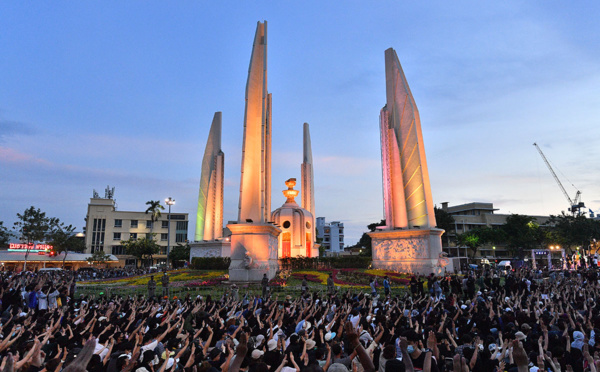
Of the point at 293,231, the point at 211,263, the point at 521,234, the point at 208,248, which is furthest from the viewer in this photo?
the point at 521,234

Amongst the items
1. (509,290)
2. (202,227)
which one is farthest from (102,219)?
(509,290)

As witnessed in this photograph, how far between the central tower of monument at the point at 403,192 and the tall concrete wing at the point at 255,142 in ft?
44.9

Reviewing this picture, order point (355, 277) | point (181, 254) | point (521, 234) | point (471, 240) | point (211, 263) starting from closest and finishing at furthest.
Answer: point (355, 277) < point (211, 263) < point (181, 254) < point (521, 234) < point (471, 240)

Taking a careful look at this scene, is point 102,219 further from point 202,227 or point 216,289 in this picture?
point 216,289

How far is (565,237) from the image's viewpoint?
68000 mm

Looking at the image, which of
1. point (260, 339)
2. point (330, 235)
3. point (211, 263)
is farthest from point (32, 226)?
point (330, 235)

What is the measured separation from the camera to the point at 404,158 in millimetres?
42719

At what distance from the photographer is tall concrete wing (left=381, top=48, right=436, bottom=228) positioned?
3988cm

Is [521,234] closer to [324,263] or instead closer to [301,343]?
[324,263]

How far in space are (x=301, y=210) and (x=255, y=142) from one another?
22.6m

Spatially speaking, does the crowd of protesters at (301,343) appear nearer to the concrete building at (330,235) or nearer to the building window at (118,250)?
the building window at (118,250)

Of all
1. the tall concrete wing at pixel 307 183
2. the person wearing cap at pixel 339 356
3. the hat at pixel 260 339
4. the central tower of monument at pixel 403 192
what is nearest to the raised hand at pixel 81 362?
the person wearing cap at pixel 339 356

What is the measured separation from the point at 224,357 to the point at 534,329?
6.92m

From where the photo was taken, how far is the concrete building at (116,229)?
84875mm
